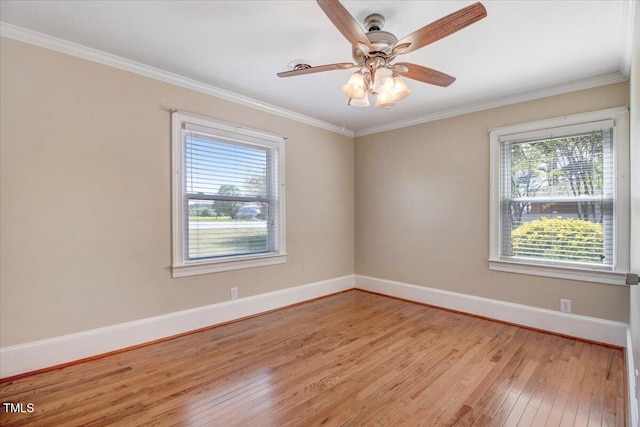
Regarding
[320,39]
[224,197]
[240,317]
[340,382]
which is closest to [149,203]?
[224,197]

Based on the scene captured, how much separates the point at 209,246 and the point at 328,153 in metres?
2.21

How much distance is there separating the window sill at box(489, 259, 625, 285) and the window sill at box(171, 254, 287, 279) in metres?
2.56

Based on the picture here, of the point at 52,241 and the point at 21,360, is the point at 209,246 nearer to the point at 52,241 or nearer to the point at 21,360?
the point at 52,241

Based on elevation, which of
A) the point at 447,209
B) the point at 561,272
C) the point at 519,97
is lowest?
the point at 561,272

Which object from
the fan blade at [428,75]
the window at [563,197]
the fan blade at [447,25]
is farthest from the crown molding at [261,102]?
the fan blade at [447,25]

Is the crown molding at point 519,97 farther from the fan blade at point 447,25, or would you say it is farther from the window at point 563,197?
the fan blade at point 447,25

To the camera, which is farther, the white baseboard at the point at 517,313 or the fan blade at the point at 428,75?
the white baseboard at the point at 517,313

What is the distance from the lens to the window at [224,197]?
3.02 m

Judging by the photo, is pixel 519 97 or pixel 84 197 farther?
pixel 519 97

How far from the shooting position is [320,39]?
2.29 meters

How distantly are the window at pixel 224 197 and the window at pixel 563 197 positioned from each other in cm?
262

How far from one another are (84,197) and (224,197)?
4.02ft

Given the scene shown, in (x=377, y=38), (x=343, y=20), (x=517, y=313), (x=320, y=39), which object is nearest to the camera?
(x=343, y=20)

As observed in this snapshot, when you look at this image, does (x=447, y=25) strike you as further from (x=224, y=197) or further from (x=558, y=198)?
(x=224, y=197)
